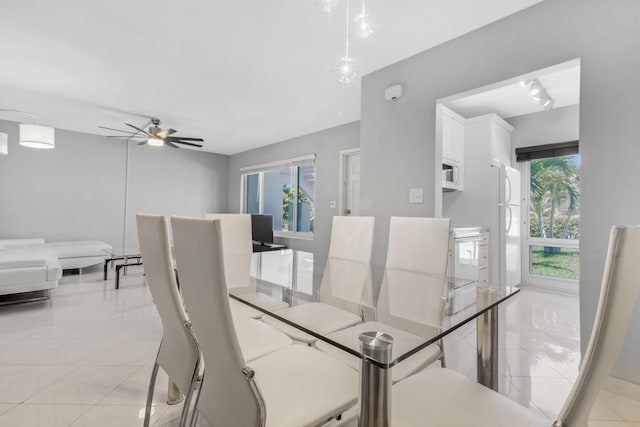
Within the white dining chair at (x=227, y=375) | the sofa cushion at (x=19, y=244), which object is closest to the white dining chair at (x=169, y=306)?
the white dining chair at (x=227, y=375)

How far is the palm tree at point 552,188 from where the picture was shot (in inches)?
166

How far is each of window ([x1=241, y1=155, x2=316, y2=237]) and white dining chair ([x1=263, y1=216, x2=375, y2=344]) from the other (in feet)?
9.80

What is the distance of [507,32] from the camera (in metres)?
2.17

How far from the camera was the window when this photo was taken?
5688mm

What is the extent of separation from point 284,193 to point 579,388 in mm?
5859

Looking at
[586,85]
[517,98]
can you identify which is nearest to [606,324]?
[586,85]

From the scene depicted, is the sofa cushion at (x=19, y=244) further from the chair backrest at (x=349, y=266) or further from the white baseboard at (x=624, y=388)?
the white baseboard at (x=624, y=388)

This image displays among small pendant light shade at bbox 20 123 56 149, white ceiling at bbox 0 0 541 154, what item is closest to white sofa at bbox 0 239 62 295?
small pendant light shade at bbox 20 123 56 149

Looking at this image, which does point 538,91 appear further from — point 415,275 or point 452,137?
point 415,275

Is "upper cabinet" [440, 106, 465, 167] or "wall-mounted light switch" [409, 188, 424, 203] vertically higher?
"upper cabinet" [440, 106, 465, 167]

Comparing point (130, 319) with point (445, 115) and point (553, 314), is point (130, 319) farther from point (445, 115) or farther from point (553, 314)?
point (553, 314)

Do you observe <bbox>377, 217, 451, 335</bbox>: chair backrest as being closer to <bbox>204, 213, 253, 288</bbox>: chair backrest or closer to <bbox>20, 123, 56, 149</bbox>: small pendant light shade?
<bbox>204, 213, 253, 288</bbox>: chair backrest

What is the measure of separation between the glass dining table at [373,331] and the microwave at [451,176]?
2.13 metres

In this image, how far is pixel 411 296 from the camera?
1536mm
